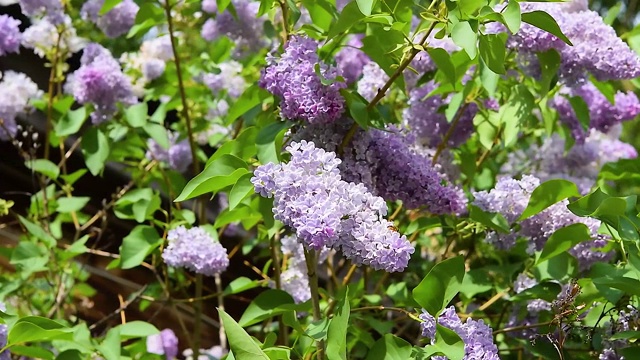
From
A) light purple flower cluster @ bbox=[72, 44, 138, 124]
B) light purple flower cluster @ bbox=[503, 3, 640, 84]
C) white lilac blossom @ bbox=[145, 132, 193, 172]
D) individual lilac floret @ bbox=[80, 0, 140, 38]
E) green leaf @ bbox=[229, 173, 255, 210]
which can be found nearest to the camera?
green leaf @ bbox=[229, 173, 255, 210]

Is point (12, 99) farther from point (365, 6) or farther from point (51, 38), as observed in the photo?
point (365, 6)

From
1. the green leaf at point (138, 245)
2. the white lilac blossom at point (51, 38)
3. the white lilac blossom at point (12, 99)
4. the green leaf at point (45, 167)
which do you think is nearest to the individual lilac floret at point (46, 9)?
the white lilac blossom at point (51, 38)

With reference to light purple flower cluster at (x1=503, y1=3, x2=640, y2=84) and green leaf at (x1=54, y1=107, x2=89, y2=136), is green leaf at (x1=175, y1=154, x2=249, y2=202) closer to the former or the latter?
light purple flower cluster at (x1=503, y1=3, x2=640, y2=84)

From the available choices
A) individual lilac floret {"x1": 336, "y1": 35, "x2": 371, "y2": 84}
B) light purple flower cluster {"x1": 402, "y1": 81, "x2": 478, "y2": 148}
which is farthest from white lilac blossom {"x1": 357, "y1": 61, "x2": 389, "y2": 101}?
individual lilac floret {"x1": 336, "y1": 35, "x2": 371, "y2": 84}

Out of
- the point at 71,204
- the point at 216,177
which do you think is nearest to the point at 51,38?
the point at 71,204

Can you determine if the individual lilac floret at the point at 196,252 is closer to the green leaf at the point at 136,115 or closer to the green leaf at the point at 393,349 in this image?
the green leaf at the point at 136,115

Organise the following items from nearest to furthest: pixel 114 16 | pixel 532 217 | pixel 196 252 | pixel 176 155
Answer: pixel 532 217 < pixel 196 252 < pixel 114 16 < pixel 176 155

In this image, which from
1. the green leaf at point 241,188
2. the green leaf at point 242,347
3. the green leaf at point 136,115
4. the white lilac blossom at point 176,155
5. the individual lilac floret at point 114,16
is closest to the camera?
the green leaf at point 242,347
